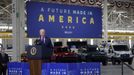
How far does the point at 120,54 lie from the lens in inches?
1294

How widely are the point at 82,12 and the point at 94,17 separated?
3.19ft

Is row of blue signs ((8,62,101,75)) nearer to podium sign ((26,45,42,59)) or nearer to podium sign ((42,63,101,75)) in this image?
podium sign ((42,63,101,75))

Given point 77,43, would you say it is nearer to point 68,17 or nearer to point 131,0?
point 131,0

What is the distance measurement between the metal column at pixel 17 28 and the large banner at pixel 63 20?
2.88ft

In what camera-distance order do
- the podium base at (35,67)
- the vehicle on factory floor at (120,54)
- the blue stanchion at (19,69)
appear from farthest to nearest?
the vehicle on factory floor at (120,54), the blue stanchion at (19,69), the podium base at (35,67)

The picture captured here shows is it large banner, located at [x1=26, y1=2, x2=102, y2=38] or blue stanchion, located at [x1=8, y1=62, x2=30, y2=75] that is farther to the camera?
large banner, located at [x1=26, y1=2, x2=102, y2=38]

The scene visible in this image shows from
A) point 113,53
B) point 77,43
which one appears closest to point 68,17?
point 113,53

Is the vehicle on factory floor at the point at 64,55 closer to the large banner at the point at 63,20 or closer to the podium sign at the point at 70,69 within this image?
the large banner at the point at 63,20

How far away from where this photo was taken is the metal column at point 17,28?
2419 centimetres

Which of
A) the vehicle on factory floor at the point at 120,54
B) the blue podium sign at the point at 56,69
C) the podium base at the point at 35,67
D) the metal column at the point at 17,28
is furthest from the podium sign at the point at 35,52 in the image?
the vehicle on factory floor at the point at 120,54

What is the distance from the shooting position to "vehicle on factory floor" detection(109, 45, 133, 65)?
32750 mm

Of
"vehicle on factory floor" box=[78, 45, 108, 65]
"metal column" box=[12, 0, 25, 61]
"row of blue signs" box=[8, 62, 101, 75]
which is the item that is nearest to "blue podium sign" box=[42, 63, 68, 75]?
"row of blue signs" box=[8, 62, 101, 75]

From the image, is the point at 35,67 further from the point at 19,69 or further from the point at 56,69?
the point at 56,69

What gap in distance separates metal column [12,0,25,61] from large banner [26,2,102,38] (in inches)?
Answer: 34.5
